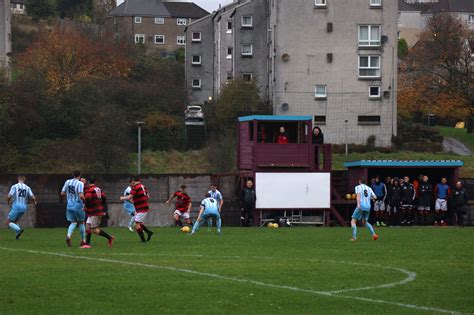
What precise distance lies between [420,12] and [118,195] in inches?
4199

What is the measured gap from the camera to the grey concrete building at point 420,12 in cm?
14188

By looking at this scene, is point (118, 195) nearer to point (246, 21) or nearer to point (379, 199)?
point (379, 199)

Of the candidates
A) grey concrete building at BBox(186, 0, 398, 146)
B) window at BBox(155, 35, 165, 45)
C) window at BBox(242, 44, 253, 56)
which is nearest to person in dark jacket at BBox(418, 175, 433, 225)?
grey concrete building at BBox(186, 0, 398, 146)

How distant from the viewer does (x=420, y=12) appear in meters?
145

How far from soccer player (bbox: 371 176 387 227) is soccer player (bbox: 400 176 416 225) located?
0.82m

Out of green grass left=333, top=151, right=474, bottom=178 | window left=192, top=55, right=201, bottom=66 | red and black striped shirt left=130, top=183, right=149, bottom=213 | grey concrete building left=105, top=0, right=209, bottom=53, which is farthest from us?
grey concrete building left=105, top=0, right=209, bottom=53

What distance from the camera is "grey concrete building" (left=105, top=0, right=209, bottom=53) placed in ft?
447

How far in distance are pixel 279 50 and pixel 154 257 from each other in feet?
173

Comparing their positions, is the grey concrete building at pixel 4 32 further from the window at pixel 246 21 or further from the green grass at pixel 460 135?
the green grass at pixel 460 135

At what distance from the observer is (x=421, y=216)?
44875 millimetres

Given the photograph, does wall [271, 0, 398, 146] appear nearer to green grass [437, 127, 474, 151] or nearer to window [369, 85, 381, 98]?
window [369, 85, 381, 98]

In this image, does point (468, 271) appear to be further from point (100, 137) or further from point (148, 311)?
point (100, 137)

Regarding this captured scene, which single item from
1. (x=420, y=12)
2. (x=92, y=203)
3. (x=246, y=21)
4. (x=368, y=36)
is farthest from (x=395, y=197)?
(x=420, y=12)

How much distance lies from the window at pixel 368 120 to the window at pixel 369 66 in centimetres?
294
